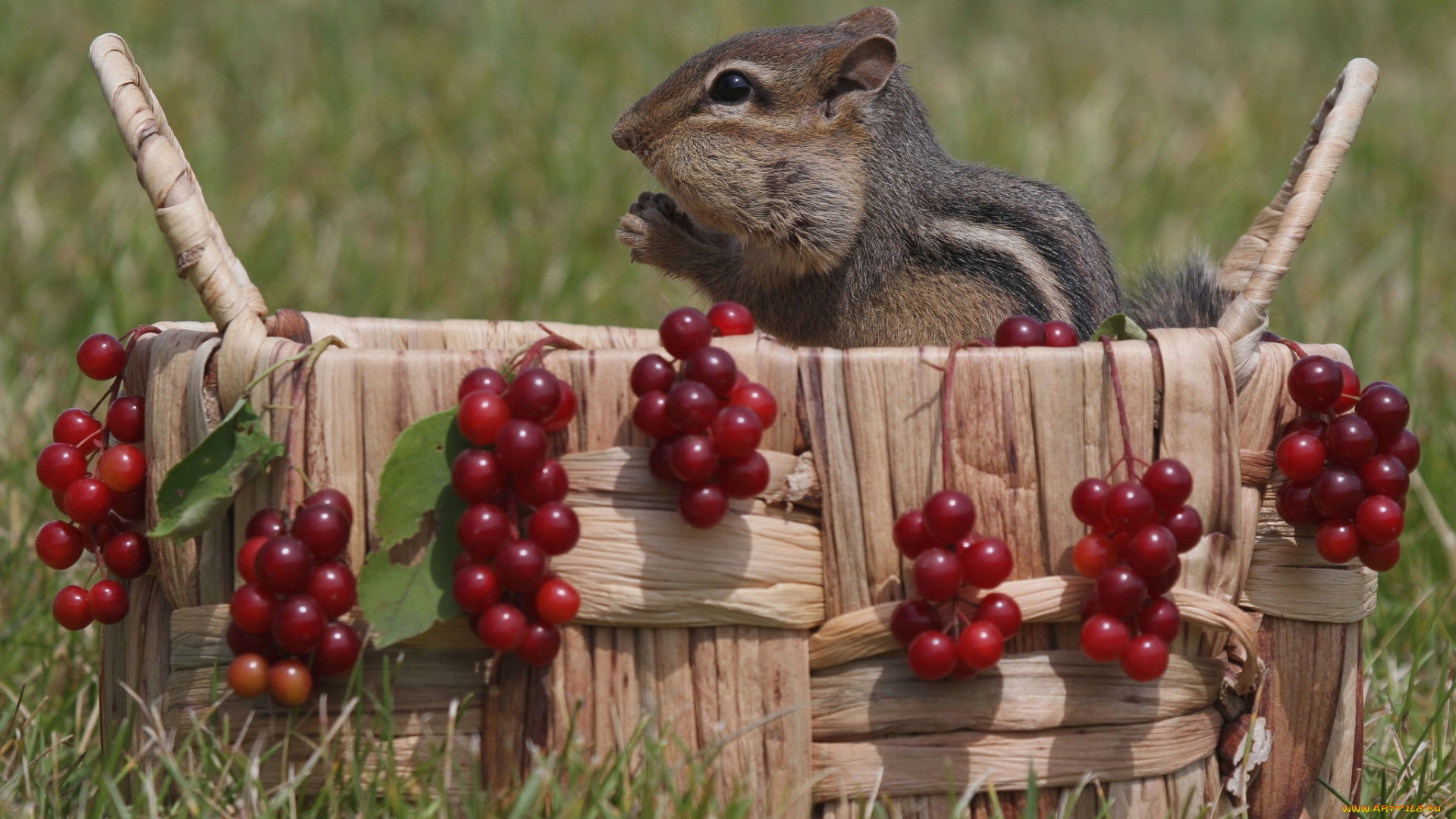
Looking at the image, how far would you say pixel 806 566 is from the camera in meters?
1.79

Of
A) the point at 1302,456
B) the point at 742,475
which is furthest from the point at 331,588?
the point at 1302,456

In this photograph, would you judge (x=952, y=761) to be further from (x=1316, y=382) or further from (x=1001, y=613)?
(x=1316, y=382)

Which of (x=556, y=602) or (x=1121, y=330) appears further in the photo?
(x=1121, y=330)

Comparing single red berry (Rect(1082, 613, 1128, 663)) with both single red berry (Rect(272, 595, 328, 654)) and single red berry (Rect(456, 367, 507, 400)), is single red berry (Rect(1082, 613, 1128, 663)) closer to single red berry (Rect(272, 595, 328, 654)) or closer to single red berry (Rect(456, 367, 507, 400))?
single red berry (Rect(456, 367, 507, 400))

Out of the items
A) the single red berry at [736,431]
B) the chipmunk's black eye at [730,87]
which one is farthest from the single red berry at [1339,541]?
the chipmunk's black eye at [730,87]

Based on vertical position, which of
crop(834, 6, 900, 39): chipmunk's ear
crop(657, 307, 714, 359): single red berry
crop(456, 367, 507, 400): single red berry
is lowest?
crop(456, 367, 507, 400): single red berry

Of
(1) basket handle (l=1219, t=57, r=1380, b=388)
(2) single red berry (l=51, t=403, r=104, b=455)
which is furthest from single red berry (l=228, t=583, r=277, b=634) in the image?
(1) basket handle (l=1219, t=57, r=1380, b=388)

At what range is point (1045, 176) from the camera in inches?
201

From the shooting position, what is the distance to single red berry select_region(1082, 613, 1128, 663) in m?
1.71

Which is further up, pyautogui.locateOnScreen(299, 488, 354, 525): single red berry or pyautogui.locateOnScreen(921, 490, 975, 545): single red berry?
pyautogui.locateOnScreen(299, 488, 354, 525): single red berry

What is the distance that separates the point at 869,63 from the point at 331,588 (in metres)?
1.57

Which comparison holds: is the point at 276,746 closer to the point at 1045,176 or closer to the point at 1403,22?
the point at 1045,176

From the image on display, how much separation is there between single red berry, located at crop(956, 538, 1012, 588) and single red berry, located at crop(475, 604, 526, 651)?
56cm

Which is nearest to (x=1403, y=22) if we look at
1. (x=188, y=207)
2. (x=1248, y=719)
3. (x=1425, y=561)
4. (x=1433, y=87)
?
(x=1433, y=87)
